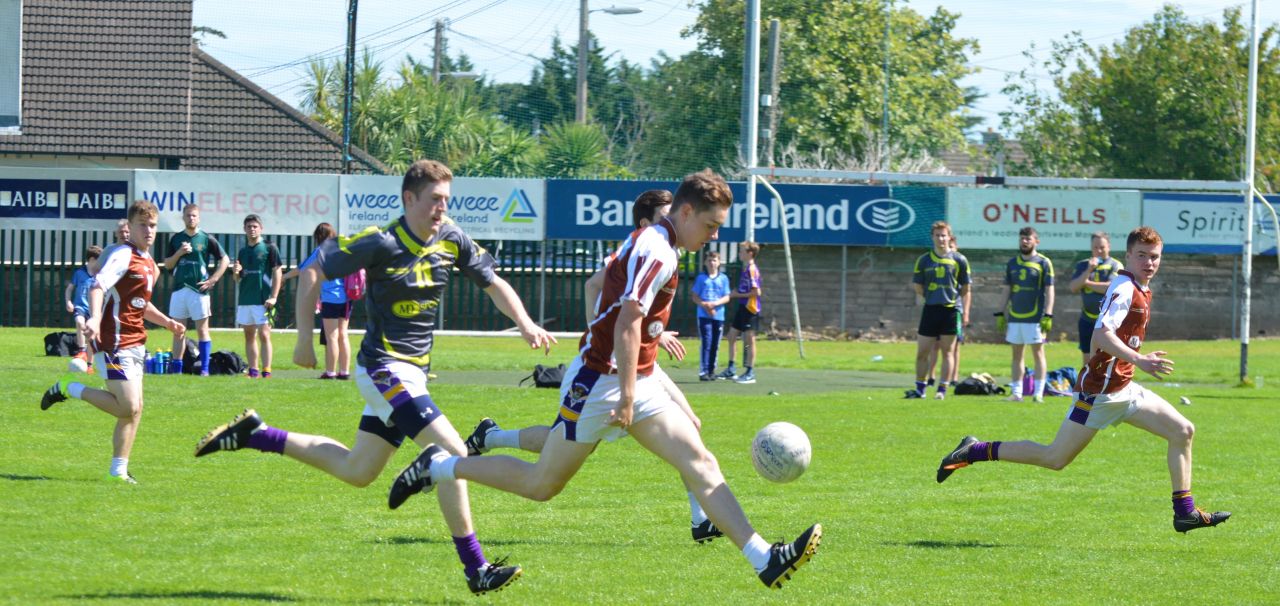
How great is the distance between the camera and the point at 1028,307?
18312 millimetres

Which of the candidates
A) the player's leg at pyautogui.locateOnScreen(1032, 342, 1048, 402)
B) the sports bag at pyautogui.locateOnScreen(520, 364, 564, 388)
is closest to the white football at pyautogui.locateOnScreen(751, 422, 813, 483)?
the sports bag at pyautogui.locateOnScreen(520, 364, 564, 388)

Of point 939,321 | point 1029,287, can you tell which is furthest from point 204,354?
point 1029,287

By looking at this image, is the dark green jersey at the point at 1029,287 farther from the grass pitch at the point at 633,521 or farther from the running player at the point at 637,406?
the running player at the point at 637,406

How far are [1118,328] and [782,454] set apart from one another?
2.54 meters

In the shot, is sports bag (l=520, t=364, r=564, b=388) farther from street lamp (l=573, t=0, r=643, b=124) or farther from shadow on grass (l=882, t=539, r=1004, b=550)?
street lamp (l=573, t=0, r=643, b=124)

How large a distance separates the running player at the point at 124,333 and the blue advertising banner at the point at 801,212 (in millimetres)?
17804

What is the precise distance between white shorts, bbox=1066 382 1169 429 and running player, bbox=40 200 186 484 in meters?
6.02

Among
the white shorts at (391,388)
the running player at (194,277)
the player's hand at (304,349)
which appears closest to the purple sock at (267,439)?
the player's hand at (304,349)

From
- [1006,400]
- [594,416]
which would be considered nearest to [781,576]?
[594,416]

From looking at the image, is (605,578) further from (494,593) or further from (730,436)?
(730,436)

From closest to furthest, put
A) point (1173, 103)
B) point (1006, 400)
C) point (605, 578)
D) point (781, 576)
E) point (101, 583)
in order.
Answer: point (781, 576), point (101, 583), point (605, 578), point (1006, 400), point (1173, 103)

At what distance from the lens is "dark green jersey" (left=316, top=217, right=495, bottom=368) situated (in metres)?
6.99

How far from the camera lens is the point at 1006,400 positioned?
18.1 meters

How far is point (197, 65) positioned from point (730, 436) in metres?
27.8
